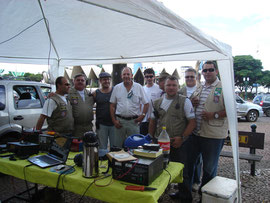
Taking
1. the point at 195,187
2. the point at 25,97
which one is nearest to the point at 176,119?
the point at 195,187

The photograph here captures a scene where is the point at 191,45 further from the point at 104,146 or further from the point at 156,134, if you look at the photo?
the point at 104,146

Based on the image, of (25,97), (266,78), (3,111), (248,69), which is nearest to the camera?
(3,111)

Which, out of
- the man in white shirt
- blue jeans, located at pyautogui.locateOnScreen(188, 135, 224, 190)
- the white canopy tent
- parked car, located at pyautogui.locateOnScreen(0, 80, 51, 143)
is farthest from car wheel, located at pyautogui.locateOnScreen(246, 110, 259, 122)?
parked car, located at pyautogui.locateOnScreen(0, 80, 51, 143)

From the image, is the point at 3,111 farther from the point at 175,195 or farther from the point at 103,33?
the point at 175,195

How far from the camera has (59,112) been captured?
10.5 ft

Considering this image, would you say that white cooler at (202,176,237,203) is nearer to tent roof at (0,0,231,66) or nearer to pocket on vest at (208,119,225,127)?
pocket on vest at (208,119,225,127)

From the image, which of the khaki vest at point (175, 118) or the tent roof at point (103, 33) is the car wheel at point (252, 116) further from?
the khaki vest at point (175, 118)

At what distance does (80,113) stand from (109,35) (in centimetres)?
140

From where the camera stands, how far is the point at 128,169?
1.67 meters

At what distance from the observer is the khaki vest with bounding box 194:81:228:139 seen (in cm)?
273

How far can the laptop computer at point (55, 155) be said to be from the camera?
6.99 feet

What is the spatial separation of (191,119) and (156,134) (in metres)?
0.53

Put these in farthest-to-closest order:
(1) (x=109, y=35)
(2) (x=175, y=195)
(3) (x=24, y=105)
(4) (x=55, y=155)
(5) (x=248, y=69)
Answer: (5) (x=248, y=69), (3) (x=24, y=105), (1) (x=109, y=35), (2) (x=175, y=195), (4) (x=55, y=155)

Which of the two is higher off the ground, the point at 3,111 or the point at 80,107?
the point at 80,107
